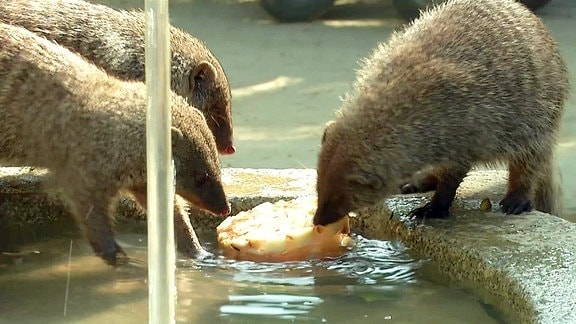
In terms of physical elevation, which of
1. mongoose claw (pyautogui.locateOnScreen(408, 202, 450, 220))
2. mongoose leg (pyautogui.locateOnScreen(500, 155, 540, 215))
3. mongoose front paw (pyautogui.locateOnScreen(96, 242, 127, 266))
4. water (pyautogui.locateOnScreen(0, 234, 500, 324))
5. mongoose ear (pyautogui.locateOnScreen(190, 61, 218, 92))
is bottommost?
water (pyautogui.locateOnScreen(0, 234, 500, 324))

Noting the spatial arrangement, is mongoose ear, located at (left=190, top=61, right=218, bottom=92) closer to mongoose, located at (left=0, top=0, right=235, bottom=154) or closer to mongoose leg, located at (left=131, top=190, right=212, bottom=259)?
mongoose, located at (left=0, top=0, right=235, bottom=154)

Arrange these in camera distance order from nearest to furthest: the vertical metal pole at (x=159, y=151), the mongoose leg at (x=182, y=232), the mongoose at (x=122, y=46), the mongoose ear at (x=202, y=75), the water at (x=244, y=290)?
the vertical metal pole at (x=159, y=151)
the water at (x=244, y=290)
the mongoose leg at (x=182, y=232)
the mongoose at (x=122, y=46)
the mongoose ear at (x=202, y=75)

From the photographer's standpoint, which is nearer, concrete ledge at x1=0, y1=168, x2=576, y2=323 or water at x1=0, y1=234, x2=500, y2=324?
concrete ledge at x1=0, y1=168, x2=576, y2=323

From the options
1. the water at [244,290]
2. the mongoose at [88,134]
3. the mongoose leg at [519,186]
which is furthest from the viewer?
the mongoose leg at [519,186]

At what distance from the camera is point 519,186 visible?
4.00 metres

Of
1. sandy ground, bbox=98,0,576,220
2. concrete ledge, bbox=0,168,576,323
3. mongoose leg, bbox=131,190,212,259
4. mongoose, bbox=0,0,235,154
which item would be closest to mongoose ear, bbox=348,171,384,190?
concrete ledge, bbox=0,168,576,323

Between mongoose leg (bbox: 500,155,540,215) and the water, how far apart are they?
1.41 feet

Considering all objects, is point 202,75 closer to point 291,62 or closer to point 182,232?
point 182,232

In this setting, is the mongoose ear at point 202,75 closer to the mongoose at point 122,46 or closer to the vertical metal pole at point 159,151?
the mongoose at point 122,46

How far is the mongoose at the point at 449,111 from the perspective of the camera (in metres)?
3.63

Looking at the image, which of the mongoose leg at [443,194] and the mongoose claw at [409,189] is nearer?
the mongoose leg at [443,194]

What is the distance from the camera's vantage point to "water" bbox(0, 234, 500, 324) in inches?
127

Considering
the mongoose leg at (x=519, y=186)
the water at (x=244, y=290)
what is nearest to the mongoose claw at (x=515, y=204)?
the mongoose leg at (x=519, y=186)

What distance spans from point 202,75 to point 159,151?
233cm
